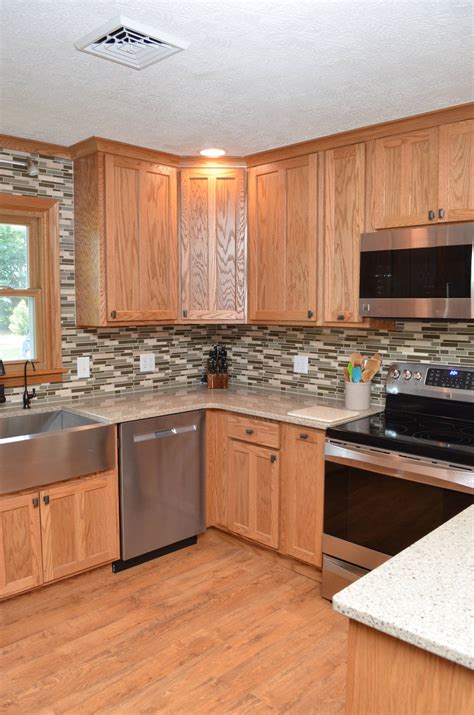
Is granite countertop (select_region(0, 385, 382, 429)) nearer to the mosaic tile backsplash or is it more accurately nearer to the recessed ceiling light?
the mosaic tile backsplash

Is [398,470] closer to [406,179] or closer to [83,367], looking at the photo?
[406,179]

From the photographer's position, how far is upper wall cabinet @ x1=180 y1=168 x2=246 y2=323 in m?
3.53

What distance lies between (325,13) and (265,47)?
288 mm

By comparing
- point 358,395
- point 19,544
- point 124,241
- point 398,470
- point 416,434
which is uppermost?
point 124,241

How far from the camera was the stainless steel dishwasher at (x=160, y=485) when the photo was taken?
10.0ft

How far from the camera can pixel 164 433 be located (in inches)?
125

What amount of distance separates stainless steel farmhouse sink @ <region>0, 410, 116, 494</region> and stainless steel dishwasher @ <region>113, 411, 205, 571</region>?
0.12 meters

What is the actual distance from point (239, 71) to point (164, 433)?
6.09 ft

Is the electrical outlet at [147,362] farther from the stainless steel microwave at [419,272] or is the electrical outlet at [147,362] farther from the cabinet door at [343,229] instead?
the stainless steel microwave at [419,272]

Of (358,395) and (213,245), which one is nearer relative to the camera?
(358,395)

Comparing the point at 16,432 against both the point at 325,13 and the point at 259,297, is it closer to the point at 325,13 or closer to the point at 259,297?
the point at 259,297

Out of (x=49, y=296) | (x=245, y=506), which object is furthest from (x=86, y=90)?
(x=245, y=506)

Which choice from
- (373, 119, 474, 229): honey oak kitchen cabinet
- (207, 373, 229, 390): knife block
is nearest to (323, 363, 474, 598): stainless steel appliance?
(373, 119, 474, 229): honey oak kitchen cabinet

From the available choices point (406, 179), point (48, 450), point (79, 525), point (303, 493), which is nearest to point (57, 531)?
point (79, 525)
